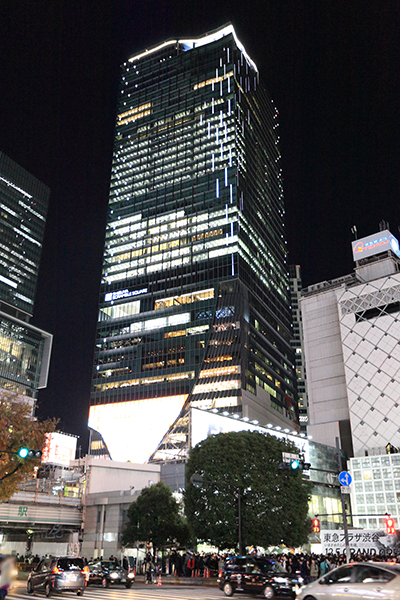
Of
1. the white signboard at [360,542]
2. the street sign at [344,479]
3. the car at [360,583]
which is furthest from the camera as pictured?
the white signboard at [360,542]

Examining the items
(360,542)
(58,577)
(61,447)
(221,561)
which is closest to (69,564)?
(58,577)

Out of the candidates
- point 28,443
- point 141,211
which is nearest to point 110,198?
point 141,211

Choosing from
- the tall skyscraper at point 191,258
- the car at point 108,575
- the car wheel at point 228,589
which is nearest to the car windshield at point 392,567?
the car wheel at point 228,589

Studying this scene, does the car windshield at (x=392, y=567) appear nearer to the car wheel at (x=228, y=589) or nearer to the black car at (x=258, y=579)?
the black car at (x=258, y=579)

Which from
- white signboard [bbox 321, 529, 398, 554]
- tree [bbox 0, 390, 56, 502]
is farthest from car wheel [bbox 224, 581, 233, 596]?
white signboard [bbox 321, 529, 398, 554]

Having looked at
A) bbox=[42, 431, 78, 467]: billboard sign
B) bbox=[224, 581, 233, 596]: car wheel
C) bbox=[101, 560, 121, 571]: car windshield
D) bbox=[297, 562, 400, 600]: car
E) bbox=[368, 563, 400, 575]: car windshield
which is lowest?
bbox=[224, 581, 233, 596]: car wheel

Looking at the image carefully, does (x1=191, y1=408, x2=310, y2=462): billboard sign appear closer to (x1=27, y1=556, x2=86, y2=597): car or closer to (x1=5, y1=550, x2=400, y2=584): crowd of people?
(x1=5, y1=550, x2=400, y2=584): crowd of people

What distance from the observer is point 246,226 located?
479 ft

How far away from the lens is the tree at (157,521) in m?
48.8

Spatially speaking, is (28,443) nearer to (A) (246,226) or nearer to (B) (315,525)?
(B) (315,525)

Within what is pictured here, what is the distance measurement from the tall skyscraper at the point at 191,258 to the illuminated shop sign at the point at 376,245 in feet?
109

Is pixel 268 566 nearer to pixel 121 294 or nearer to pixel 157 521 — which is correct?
pixel 157 521

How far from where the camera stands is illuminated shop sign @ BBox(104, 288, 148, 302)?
151 meters

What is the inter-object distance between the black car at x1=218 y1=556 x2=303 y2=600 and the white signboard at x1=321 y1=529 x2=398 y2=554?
19486 millimetres
